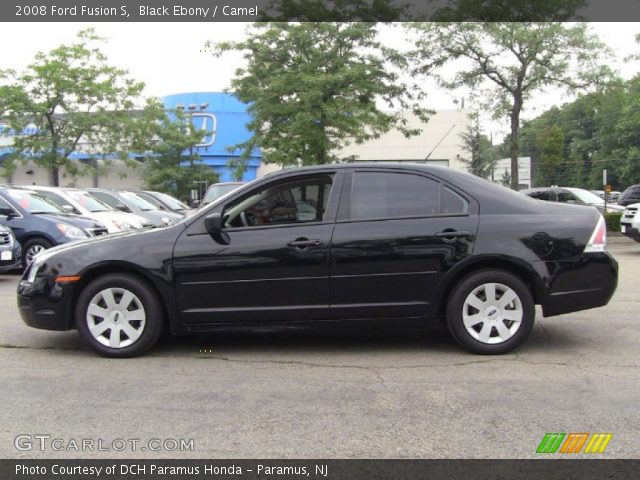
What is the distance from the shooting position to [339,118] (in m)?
18.9

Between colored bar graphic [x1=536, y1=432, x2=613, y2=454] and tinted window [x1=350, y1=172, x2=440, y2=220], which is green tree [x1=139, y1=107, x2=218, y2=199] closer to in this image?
tinted window [x1=350, y1=172, x2=440, y2=220]

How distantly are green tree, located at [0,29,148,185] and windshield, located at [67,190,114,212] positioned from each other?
33.8 feet

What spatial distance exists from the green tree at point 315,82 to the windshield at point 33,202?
890 centimetres

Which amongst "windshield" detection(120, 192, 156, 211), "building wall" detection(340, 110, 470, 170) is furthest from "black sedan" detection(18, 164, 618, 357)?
"building wall" detection(340, 110, 470, 170)

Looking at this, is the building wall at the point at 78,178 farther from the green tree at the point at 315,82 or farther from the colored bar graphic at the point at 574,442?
the colored bar graphic at the point at 574,442

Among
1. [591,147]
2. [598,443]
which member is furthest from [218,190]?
[591,147]

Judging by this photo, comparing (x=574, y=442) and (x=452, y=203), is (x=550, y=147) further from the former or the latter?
(x=574, y=442)

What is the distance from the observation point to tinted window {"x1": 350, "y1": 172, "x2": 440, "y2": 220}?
16.9ft

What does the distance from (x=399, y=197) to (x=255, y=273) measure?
4.66 feet

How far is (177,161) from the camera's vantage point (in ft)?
128

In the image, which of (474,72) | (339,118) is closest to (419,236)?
(339,118)

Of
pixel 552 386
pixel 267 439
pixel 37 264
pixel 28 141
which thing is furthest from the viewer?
pixel 28 141

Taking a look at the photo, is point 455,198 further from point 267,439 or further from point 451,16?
point 451,16
